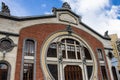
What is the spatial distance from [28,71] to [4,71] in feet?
7.92

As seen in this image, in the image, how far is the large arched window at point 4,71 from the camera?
43.5 feet

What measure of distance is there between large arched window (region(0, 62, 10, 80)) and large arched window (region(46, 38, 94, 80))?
445cm

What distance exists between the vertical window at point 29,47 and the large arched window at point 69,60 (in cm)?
196

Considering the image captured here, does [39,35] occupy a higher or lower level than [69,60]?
higher

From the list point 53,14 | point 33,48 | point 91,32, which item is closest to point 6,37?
point 33,48

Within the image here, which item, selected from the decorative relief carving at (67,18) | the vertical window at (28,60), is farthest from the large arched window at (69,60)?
the decorative relief carving at (67,18)

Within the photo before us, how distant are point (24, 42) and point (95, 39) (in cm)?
1171

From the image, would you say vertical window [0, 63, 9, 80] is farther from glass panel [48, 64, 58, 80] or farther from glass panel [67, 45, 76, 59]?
glass panel [67, 45, 76, 59]

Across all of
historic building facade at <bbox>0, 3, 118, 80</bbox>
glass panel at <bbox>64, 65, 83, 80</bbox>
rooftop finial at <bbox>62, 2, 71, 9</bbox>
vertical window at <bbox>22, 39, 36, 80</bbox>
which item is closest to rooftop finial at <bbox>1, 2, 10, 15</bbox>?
historic building facade at <bbox>0, 3, 118, 80</bbox>

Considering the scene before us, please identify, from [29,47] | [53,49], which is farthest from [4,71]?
[53,49]

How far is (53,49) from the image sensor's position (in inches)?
675

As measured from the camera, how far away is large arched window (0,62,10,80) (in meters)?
13.3

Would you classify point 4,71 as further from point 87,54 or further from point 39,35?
point 87,54

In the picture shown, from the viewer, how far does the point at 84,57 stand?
1852 cm
